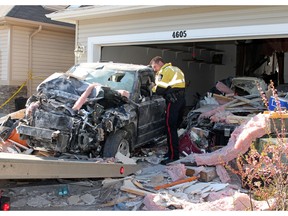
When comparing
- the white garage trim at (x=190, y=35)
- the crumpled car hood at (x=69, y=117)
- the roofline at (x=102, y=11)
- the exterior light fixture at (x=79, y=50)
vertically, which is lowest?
the crumpled car hood at (x=69, y=117)

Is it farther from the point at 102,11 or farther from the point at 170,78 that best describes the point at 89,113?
the point at 102,11

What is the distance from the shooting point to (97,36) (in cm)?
1251

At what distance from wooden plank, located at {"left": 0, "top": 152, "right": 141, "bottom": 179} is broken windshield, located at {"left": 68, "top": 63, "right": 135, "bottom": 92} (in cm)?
202

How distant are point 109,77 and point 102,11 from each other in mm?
4145

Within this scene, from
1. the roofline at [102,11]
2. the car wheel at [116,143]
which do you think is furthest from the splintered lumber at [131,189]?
the roofline at [102,11]

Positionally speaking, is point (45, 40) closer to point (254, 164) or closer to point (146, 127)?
point (146, 127)

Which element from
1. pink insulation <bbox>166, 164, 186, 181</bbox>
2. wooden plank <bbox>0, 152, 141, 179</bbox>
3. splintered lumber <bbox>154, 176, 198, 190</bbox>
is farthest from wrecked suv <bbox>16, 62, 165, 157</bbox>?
splintered lumber <bbox>154, 176, 198, 190</bbox>

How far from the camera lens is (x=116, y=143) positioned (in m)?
7.00

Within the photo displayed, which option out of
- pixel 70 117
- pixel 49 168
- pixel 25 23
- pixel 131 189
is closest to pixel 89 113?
pixel 70 117

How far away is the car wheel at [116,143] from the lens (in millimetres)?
6926

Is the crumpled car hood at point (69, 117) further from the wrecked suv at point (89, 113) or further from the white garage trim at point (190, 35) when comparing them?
the white garage trim at point (190, 35)
